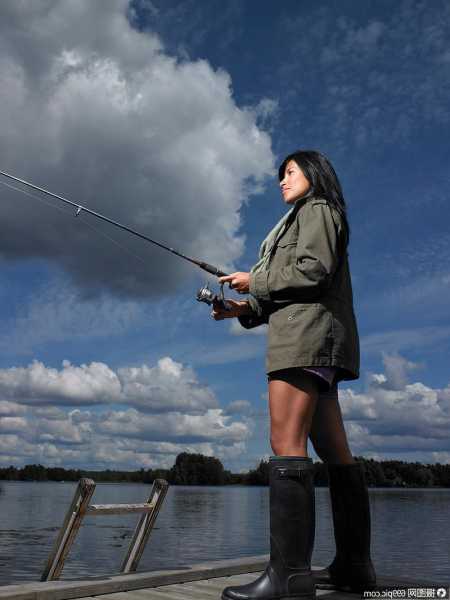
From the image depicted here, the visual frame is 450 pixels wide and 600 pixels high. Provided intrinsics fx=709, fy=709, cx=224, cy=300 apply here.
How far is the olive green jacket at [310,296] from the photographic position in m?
3.20

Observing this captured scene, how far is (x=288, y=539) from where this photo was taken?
3113 mm

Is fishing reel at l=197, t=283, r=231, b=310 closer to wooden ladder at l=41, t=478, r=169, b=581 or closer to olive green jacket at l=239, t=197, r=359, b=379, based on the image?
olive green jacket at l=239, t=197, r=359, b=379

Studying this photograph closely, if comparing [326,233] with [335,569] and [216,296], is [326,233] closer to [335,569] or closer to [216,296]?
[216,296]

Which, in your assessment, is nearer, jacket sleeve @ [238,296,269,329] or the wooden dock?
jacket sleeve @ [238,296,269,329]

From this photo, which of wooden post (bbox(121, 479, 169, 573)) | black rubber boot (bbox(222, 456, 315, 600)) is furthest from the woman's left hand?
wooden post (bbox(121, 479, 169, 573))

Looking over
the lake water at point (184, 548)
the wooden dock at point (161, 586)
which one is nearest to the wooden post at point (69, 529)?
the wooden dock at point (161, 586)

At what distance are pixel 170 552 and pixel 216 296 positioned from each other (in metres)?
27.1

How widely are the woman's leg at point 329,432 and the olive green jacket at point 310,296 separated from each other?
22cm

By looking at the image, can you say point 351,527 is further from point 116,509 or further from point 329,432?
point 116,509

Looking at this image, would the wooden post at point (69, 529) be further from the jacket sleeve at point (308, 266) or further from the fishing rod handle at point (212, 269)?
the jacket sleeve at point (308, 266)

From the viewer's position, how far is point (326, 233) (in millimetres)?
3291

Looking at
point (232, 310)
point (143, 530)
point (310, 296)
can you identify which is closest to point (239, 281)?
point (232, 310)

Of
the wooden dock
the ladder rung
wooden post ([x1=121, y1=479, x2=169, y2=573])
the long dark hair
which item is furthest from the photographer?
wooden post ([x1=121, y1=479, x2=169, y2=573])

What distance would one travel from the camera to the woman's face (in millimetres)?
3609
